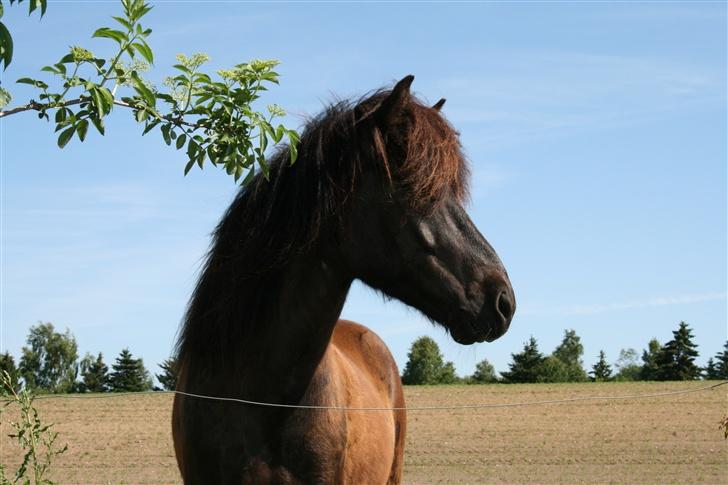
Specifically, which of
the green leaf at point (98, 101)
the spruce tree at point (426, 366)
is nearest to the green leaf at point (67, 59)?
the green leaf at point (98, 101)

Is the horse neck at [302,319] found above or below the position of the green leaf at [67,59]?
below

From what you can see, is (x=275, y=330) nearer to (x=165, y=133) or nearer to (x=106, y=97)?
(x=165, y=133)

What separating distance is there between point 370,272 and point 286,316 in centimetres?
45

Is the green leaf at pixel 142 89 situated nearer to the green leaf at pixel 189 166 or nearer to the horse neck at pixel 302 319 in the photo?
the green leaf at pixel 189 166

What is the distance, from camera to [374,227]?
12.7 feet

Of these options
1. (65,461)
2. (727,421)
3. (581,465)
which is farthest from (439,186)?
(65,461)

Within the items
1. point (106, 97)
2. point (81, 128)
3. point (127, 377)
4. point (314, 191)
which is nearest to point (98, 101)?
point (106, 97)

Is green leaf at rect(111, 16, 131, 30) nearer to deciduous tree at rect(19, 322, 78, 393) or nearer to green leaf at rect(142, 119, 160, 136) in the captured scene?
green leaf at rect(142, 119, 160, 136)

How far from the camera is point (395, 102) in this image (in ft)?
12.9

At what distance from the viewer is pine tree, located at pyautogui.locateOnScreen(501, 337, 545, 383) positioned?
41.3 m

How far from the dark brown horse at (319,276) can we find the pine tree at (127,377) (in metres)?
32.5

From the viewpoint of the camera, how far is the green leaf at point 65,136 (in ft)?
9.64

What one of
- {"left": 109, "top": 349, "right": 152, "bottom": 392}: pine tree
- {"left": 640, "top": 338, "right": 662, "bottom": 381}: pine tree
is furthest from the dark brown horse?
{"left": 640, "top": 338, "right": 662, "bottom": 381}: pine tree

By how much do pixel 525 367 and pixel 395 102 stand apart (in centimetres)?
3904
